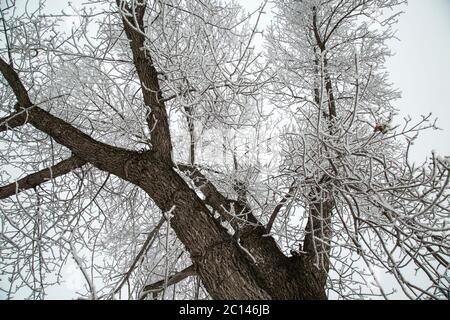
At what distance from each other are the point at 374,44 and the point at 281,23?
1.37m

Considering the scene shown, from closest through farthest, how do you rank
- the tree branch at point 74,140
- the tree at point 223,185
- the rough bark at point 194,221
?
the tree at point 223,185 < the rough bark at point 194,221 < the tree branch at point 74,140

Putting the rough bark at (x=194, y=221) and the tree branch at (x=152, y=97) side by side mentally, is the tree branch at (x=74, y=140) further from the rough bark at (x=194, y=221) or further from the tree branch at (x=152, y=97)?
the tree branch at (x=152, y=97)

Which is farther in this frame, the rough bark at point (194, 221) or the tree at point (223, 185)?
the rough bark at point (194, 221)

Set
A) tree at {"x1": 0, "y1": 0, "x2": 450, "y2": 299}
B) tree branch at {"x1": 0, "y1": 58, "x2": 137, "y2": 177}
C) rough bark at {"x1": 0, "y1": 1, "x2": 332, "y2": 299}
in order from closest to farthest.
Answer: tree at {"x1": 0, "y1": 0, "x2": 450, "y2": 299}
rough bark at {"x1": 0, "y1": 1, "x2": 332, "y2": 299}
tree branch at {"x1": 0, "y1": 58, "x2": 137, "y2": 177}

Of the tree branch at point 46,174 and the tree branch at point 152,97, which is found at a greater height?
the tree branch at point 152,97

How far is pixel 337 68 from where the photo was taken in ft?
13.7

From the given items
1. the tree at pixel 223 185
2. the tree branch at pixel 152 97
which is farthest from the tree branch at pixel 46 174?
the tree branch at pixel 152 97

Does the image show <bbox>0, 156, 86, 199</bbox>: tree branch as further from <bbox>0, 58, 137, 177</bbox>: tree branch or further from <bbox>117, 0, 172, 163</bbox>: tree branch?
<bbox>117, 0, 172, 163</bbox>: tree branch

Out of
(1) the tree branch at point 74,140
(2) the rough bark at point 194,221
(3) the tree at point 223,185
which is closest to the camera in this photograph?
(3) the tree at point 223,185

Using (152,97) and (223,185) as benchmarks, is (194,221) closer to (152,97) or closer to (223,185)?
(152,97)

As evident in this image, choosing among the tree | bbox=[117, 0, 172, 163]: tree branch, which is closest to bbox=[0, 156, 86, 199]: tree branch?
the tree
